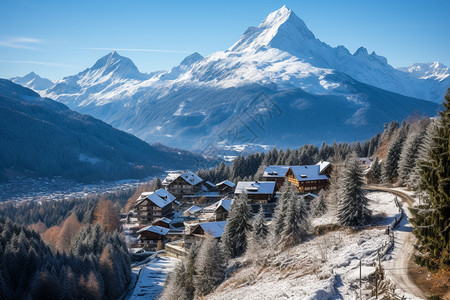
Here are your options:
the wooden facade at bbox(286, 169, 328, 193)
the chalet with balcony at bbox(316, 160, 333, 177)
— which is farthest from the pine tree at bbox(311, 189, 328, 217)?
the chalet with balcony at bbox(316, 160, 333, 177)

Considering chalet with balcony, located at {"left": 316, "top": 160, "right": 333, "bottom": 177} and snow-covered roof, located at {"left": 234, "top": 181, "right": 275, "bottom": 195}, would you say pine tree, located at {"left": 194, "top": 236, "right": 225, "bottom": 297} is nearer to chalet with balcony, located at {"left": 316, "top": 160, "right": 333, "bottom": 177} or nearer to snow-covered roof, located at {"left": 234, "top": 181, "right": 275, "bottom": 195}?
snow-covered roof, located at {"left": 234, "top": 181, "right": 275, "bottom": 195}

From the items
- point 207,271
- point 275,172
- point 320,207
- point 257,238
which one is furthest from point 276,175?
point 207,271

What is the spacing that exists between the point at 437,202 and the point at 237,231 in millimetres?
28657

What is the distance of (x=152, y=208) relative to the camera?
84688mm

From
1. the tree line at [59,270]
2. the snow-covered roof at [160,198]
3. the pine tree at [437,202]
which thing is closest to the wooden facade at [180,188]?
the snow-covered roof at [160,198]

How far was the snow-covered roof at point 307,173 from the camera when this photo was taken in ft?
243

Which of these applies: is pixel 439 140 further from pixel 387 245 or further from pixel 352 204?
pixel 352 204

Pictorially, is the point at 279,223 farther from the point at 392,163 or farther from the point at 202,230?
the point at 392,163

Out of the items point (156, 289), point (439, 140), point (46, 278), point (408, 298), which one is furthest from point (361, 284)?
point (46, 278)

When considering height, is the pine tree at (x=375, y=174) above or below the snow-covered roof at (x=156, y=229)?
above

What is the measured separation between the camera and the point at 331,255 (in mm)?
30734

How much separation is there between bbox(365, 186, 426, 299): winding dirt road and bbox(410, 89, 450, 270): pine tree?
1.88 meters

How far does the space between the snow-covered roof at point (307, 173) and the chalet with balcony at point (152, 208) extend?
109 ft

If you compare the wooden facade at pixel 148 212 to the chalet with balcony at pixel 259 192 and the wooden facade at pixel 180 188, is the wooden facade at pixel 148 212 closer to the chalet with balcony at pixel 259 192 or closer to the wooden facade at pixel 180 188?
the wooden facade at pixel 180 188
